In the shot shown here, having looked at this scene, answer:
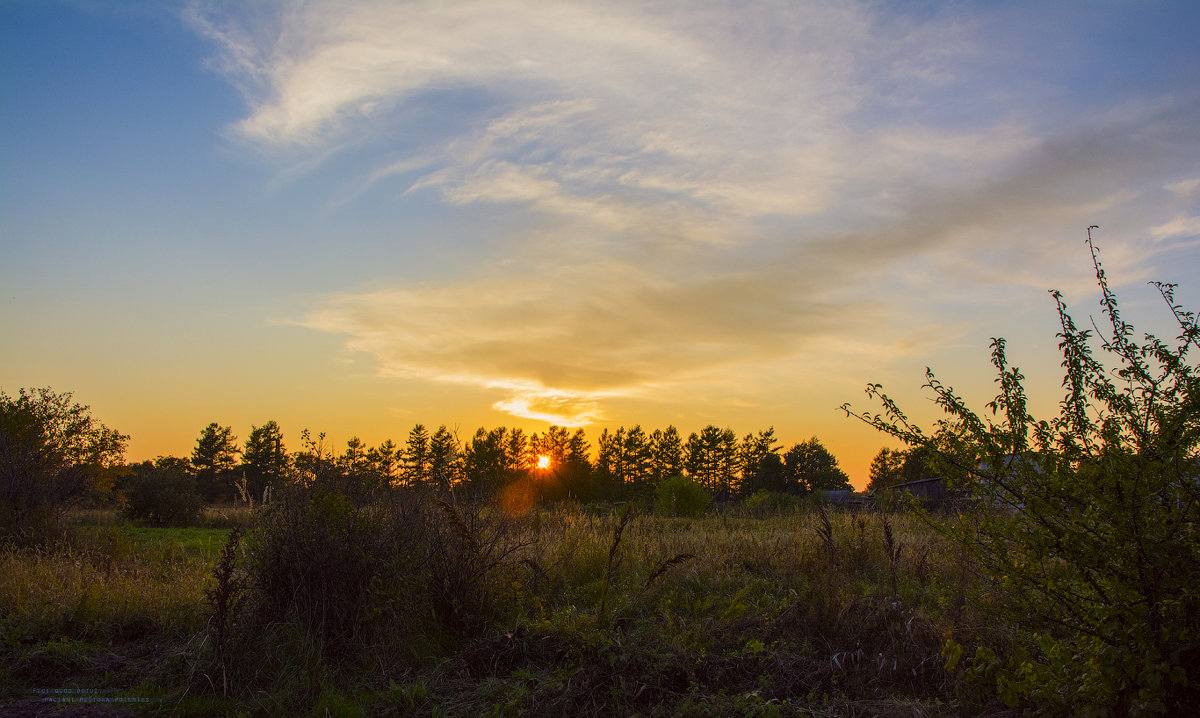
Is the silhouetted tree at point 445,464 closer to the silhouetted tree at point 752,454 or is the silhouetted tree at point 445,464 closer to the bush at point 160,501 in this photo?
the bush at point 160,501

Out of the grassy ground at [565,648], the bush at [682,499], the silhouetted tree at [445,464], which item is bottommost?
the grassy ground at [565,648]

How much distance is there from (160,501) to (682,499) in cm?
1773

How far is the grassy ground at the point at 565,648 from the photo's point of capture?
17.9 feet

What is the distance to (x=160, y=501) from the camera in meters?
22.7

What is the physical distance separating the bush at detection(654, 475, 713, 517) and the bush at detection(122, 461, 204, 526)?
51.7ft

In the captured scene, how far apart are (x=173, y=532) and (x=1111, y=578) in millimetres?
20620

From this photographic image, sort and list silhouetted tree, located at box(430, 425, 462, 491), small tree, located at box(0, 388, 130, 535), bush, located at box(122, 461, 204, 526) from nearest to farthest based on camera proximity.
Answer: silhouetted tree, located at box(430, 425, 462, 491), small tree, located at box(0, 388, 130, 535), bush, located at box(122, 461, 204, 526)

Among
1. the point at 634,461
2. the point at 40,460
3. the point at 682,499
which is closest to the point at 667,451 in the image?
the point at 634,461

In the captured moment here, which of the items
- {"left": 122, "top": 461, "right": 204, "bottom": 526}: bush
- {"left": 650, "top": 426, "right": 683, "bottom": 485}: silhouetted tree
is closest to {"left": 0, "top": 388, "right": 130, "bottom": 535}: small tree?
{"left": 122, "top": 461, "right": 204, "bottom": 526}: bush

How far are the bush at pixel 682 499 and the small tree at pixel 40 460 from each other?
1720 centimetres

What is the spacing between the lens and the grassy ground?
17.9 feet

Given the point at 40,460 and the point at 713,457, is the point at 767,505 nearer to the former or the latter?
the point at 40,460

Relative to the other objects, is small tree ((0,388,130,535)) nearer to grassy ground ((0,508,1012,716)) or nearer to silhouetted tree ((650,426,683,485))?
grassy ground ((0,508,1012,716))

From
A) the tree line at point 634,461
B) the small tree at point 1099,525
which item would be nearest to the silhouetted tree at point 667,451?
the tree line at point 634,461
